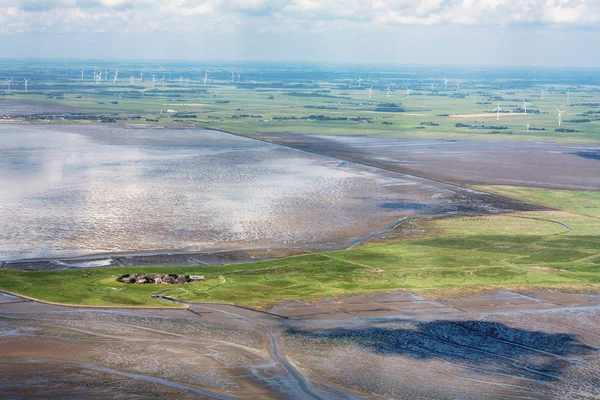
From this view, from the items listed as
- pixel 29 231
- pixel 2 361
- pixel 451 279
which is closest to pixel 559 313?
pixel 451 279

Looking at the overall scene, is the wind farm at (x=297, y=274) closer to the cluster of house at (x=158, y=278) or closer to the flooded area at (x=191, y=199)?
the cluster of house at (x=158, y=278)

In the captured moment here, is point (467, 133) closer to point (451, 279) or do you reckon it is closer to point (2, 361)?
point (451, 279)

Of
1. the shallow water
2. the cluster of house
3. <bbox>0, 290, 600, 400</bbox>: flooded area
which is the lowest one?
<bbox>0, 290, 600, 400</bbox>: flooded area

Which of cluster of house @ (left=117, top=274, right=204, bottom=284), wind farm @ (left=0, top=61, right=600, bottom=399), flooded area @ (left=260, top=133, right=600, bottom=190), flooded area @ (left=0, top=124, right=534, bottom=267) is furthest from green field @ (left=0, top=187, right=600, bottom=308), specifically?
flooded area @ (left=260, top=133, right=600, bottom=190)

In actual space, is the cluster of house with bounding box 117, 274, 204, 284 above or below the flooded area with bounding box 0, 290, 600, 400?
above

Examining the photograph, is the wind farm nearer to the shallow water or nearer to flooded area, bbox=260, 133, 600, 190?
the shallow water
